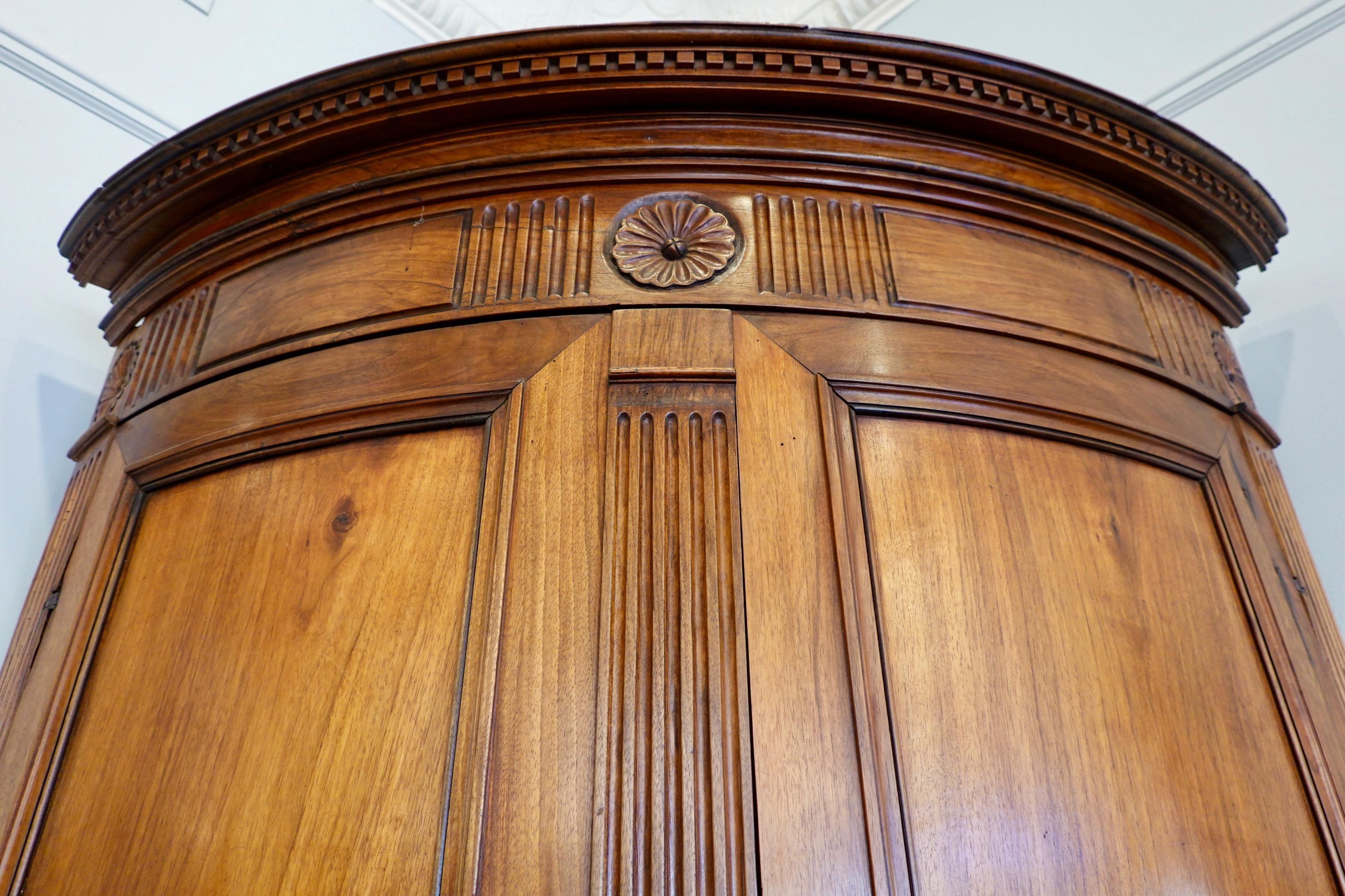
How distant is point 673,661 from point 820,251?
0.41 m

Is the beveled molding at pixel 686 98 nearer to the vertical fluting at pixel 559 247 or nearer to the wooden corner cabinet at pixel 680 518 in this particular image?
the wooden corner cabinet at pixel 680 518

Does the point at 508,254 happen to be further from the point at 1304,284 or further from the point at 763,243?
the point at 1304,284

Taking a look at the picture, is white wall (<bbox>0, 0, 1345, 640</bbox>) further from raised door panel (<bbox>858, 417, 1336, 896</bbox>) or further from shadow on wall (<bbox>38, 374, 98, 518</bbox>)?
raised door panel (<bbox>858, 417, 1336, 896</bbox>)

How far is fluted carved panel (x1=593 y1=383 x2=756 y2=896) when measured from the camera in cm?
56

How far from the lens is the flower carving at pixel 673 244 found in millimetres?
764

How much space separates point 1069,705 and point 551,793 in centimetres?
41

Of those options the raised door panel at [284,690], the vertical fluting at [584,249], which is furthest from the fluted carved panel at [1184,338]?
the raised door panel at [284,690]

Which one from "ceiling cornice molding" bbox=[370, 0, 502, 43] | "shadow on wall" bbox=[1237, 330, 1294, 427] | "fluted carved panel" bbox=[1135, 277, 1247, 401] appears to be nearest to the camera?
"fluted carved panel" bbox=[1135, 277, 1247, 401]

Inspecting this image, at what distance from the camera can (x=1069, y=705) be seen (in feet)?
2.18

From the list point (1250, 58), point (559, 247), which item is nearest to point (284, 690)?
point (559, 247)

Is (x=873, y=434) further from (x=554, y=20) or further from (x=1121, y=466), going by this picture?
(x=554, y=20)

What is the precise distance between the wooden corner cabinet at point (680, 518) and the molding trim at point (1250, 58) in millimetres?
602

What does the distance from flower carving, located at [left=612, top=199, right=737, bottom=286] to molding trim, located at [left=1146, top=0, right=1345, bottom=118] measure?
1117 mm

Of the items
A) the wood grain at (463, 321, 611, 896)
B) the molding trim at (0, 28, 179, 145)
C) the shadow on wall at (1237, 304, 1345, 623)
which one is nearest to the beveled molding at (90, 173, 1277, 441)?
the wood grain at (463, 321, 611, 896)
